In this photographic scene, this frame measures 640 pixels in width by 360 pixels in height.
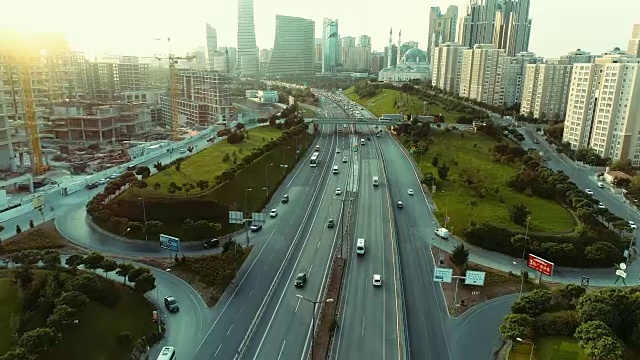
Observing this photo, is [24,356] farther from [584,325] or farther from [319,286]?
[584,325]

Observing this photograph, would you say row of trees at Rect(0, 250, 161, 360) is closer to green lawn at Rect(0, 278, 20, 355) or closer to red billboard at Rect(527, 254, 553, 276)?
green lawn at Rect(0, 278, 20, 355)

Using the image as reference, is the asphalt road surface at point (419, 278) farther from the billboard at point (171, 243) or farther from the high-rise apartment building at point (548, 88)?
the high-rise apartment building at point (548, 88)

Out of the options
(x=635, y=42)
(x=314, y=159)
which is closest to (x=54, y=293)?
(x=314, y=159)

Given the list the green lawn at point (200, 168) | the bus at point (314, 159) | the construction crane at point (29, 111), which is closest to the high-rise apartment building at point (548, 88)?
the bus at point (314, 159)

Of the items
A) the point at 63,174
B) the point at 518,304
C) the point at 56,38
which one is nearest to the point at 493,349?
the point at 518,304

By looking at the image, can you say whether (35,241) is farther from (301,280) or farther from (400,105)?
(400,105)
